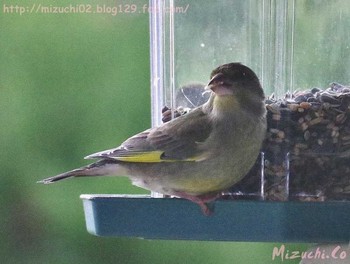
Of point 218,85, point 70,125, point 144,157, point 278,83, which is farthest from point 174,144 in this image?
point 70,125

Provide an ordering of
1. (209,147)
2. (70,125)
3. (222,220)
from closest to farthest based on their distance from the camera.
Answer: (222,220) → (209,147) → (70,125)

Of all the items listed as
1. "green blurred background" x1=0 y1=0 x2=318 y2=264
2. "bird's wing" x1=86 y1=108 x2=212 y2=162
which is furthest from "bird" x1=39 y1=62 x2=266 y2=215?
"green blurred background" x1=0 y1=0 x2=318 y2=264

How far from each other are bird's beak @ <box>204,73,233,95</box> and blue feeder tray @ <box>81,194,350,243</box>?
0.26 m

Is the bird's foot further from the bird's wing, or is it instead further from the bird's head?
the bird's head

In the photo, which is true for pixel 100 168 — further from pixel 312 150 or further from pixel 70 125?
pixel 70 125

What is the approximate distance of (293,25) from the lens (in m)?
2.80

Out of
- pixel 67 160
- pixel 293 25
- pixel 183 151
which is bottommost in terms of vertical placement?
pixel 67 160

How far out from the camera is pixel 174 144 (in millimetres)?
2766

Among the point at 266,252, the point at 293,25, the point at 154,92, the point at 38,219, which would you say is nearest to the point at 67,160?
the point at 38,219

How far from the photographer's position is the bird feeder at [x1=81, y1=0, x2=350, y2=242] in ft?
8.95

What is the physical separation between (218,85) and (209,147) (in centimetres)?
15

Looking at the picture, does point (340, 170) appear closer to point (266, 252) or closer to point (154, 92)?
point (154, 92)

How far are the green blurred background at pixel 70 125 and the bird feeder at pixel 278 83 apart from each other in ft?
5.26

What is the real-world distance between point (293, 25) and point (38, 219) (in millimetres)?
1945
